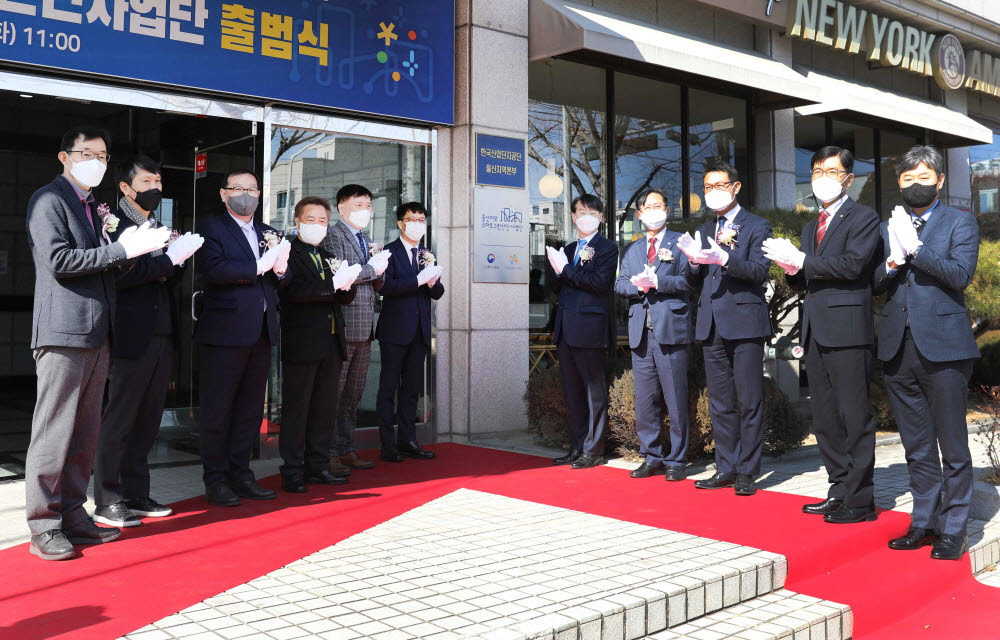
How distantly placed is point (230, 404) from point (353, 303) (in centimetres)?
129

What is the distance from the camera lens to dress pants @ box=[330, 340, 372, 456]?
6.27m

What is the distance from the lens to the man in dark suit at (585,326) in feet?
21.5

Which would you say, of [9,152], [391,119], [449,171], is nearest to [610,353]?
[449,171]

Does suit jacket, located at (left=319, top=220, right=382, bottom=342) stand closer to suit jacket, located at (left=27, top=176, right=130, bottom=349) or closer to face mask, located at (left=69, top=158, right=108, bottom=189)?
face mask, located at (left=69, top=158, right=108, bottom=189)

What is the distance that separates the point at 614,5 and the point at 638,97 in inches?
41.9

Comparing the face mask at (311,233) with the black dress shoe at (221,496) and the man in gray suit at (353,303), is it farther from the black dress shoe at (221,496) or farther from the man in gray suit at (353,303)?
the black dress shoe at (221,496)

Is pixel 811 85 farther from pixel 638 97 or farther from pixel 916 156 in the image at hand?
pixel 916 156

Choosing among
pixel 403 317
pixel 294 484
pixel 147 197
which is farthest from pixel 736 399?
pixel 147 197

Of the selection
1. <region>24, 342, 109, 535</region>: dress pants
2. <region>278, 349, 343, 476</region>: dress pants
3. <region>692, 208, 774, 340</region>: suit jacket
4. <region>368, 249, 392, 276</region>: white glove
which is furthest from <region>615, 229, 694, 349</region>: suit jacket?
<region>24, 342, 109, 535</region>: dress pants

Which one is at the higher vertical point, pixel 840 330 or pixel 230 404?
pixel 840 330

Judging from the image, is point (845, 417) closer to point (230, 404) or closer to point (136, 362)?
point (230, 404)

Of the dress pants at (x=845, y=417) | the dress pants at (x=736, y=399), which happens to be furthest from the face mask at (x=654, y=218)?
the dress pants at (x=845, y=417)

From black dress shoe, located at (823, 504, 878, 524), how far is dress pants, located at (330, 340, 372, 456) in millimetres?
3335

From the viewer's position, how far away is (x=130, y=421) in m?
4.79
